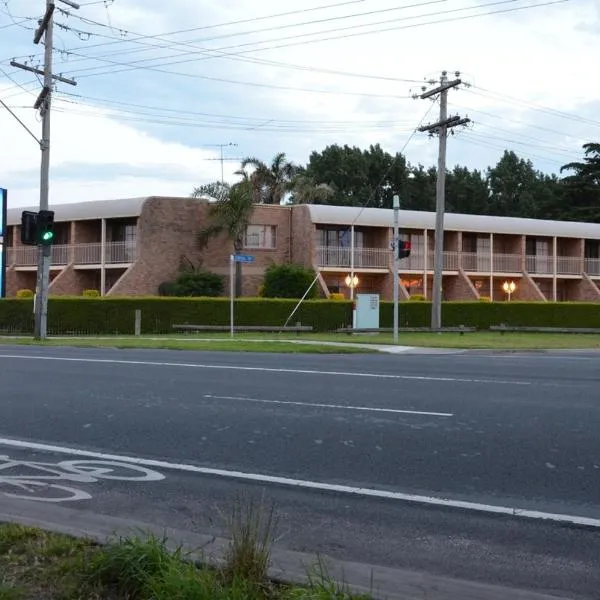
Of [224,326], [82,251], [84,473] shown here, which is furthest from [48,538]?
[82,251]

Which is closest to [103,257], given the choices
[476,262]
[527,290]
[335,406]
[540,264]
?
[476,262]

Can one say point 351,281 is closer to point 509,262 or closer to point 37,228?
point 509,262

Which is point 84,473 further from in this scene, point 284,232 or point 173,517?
point 284,232

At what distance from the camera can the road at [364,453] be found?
5.35 metres

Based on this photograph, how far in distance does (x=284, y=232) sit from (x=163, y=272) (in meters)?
7.06

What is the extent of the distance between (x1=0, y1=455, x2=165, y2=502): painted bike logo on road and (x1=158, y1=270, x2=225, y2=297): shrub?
105ft

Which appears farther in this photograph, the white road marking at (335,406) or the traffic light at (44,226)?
the traffic light at (44,226)

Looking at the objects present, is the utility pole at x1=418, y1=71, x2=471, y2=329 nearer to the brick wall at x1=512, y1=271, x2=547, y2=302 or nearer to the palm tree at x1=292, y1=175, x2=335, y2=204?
the brick wall at x1=512, y1=271, x2=547, y2=302

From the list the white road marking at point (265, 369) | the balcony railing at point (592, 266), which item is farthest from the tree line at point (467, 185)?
the white road marking at point (265, 369)

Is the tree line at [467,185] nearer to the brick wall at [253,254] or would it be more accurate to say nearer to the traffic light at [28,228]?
the brick wall at [253,254]

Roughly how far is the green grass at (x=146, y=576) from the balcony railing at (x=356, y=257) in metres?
38.9

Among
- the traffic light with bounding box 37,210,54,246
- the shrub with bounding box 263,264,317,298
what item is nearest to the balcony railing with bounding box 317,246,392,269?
the shrub with bounding box 263,264,317,298

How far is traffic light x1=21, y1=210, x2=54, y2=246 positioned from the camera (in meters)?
25.6

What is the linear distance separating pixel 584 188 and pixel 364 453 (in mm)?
66240
